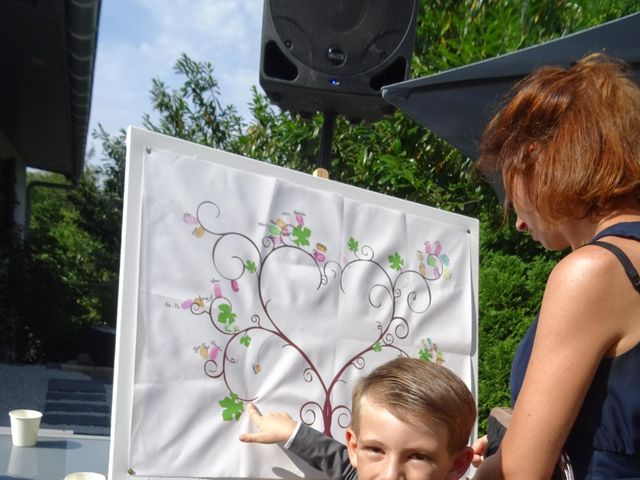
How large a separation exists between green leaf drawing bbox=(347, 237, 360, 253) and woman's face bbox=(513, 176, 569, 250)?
588 mm

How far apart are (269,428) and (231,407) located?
9cm

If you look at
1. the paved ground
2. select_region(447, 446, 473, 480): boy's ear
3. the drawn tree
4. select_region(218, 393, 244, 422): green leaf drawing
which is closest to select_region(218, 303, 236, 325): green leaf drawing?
the drawn tree

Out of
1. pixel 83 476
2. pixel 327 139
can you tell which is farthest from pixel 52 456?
pixel 327 139

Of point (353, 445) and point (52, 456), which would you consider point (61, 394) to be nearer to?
point (52, 456)

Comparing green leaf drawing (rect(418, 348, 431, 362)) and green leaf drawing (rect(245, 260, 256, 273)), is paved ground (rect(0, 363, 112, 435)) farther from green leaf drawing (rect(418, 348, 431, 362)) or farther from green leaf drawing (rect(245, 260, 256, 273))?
green leaf drawing (rect(245, 260, 256, 273))

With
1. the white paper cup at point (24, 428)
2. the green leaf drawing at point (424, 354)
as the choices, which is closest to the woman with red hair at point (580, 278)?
the green leaf drawing at point (424, 354)

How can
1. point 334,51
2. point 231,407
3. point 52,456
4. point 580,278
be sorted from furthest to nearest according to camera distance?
point 334,51 < point 52,456 < point 231,407 < point 580,278

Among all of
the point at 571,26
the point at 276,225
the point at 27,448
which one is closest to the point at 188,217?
the point at 276,225

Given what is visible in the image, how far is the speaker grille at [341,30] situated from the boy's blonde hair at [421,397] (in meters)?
1.15

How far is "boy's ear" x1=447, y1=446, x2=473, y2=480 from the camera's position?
1358 millimetres

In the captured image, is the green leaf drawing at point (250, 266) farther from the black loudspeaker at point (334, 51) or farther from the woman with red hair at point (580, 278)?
the black loudspeaker at point (334, 51)

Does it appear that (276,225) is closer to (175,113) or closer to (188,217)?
(188,217)

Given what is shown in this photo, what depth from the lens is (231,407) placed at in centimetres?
158

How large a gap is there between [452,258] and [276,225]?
1.83ft
